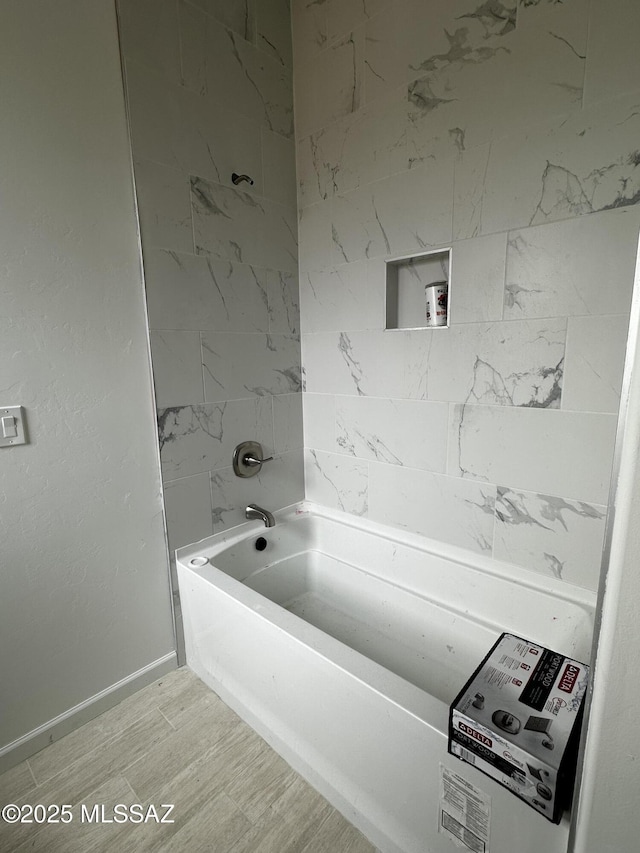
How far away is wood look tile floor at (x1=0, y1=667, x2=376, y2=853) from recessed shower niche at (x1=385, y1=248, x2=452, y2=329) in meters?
1.68

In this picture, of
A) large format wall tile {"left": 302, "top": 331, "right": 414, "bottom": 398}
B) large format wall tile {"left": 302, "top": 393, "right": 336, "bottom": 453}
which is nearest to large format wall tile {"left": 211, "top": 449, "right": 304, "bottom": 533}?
large format wall tile {"left": 302, "top": 393, "right": 336, "bottom": 453}

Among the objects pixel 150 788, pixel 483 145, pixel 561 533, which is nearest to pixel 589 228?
pixel 483 145

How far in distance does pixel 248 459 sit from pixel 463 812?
140 centimetres

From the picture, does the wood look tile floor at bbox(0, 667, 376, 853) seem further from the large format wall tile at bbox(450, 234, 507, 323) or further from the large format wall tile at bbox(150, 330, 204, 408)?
the large format wall tile at bbox(450, 234, 507, 323)

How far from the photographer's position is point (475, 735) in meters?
0.86

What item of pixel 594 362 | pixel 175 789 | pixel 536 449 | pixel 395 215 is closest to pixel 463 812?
pixel 175 789

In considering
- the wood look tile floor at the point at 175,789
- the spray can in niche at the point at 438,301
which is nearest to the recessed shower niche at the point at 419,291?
the spray can in niche at the point at 438,301

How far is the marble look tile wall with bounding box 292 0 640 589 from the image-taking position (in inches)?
48.4

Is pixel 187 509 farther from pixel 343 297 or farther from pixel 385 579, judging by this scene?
pixel 343 297

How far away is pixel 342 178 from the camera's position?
1816 millimetres

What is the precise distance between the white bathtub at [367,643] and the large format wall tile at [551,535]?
0.18 ft

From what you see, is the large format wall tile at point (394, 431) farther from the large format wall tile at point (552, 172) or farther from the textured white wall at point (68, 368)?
the textured white wall at point (68, 368)

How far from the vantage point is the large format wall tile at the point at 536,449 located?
132 centimetres

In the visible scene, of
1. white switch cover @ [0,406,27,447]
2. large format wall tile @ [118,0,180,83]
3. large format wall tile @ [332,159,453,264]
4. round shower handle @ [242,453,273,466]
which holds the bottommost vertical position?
round shower handle @ [242,453,273,466]
